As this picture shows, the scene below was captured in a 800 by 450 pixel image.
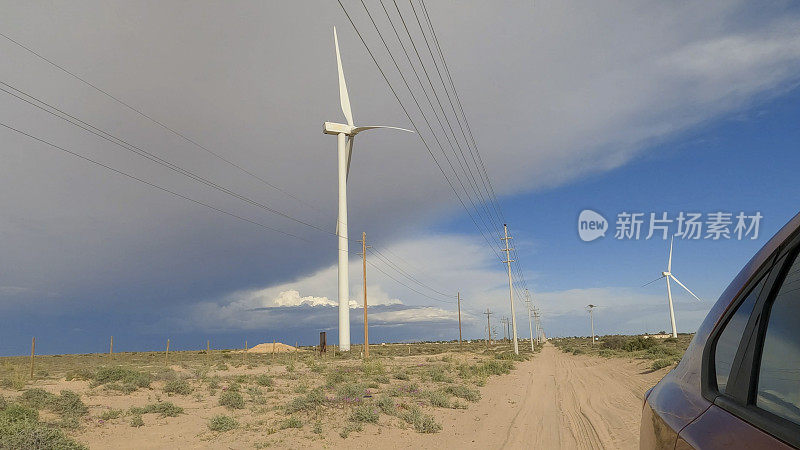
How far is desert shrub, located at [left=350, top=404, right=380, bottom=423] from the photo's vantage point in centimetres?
1158

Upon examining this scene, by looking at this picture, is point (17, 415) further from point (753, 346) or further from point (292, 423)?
point (753, 346)

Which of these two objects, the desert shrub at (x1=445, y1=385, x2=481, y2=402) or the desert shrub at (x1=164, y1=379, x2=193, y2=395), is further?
the desert shrub at (x1=164, y1=379, x2=193, y2=395)

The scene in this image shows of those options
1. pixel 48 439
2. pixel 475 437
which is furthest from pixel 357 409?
pixel 48 439

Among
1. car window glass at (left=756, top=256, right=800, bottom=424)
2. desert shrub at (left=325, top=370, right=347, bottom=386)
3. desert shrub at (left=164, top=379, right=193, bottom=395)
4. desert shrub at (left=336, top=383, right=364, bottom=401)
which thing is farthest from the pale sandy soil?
Result: car window glass at (left=756, top=256, right=800, bottom=424)

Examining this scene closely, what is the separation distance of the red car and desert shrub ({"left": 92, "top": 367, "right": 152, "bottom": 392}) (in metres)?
21.6

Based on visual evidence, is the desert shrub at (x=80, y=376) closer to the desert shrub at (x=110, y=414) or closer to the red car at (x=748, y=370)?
the desert shrub at (x=110, y=414)

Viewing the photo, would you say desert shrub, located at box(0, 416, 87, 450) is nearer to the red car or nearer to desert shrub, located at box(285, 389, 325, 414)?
desert shrub, located at box(285, 389, 325, 414)

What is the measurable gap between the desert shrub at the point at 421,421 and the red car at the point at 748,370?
9593 mm

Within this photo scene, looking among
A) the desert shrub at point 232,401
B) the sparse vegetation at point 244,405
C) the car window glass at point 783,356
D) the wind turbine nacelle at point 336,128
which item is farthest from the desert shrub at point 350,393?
the wind turbine nacelle at point 336,128

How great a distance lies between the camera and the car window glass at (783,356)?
1.37 metres

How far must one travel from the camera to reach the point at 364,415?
11.7m

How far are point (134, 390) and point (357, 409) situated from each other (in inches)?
478

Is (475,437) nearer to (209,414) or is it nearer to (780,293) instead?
(209,414)

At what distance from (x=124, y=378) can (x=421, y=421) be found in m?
16.4
